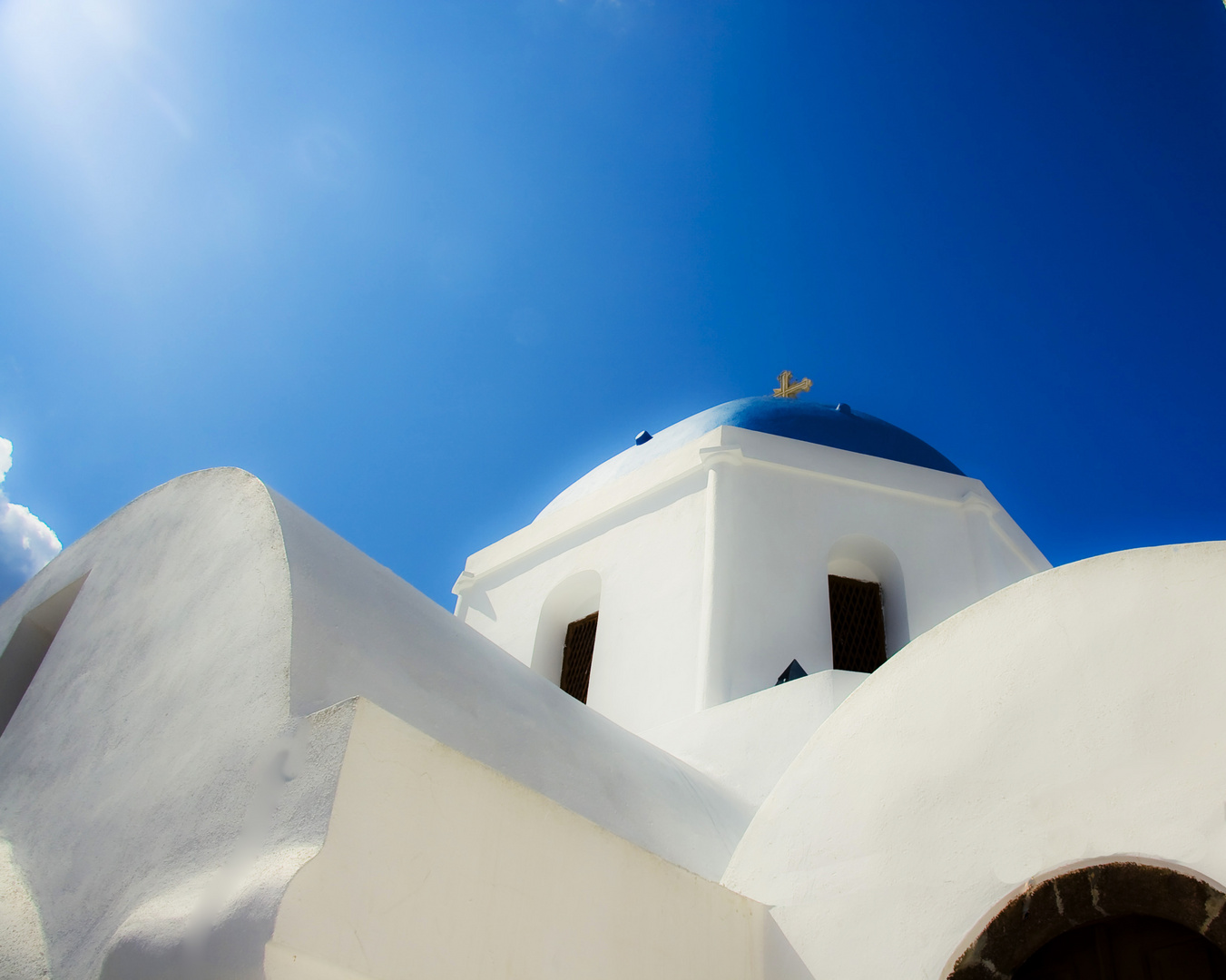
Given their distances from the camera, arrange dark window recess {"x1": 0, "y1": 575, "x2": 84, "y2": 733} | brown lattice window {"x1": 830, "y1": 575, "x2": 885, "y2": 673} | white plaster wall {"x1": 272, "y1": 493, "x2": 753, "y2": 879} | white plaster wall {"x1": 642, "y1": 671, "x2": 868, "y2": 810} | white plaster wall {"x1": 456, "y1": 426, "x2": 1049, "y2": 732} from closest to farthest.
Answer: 1. white plaster wall {"x1": 272, "y1": 493, "x2": 753, "y2": 879}
2. dark window recess {"x1": 0, "y1": 575, "x2": 84, "y2": 733}
3. white plaster wall {"x1": 642, "y1": 671, "x2": 868, "y2": 810}
4. white plaster wall {"x1": 456, "y1": 426, "x2": 1049, "y2": 732}
5. brown lattice window {"x1": 830, "y1": 575, "x2": 885, "y2": 673}

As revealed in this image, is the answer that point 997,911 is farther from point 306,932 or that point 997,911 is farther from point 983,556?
point 983,556

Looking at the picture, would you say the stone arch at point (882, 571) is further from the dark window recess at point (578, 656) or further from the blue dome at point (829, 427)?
the dark window recess at point (578, 656)

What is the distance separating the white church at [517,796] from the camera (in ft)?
7.75

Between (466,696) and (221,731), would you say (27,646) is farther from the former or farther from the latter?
(466,696)

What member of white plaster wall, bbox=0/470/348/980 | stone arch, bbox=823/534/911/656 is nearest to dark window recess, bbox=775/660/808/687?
stone arch, bbox=823/534/911/656

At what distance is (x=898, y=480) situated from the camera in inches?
301

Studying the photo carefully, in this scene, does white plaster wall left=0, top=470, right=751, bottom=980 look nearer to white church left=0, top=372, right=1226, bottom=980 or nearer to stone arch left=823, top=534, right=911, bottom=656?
white church left=0, top=372, right=1226, bottom=980

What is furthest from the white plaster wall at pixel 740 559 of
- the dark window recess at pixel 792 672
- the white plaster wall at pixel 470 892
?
the white plaster wall at pixel 470 892

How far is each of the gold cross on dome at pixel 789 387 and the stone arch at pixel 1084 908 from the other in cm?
709

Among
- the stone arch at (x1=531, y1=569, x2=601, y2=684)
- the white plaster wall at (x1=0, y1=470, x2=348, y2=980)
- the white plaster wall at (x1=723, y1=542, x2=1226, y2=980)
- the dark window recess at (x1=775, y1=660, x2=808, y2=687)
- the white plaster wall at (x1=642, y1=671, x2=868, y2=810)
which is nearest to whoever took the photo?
the white plaster wall at (x1=0, y1=470, x2=348, y2=980)

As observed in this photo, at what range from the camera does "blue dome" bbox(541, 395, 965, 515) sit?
8156 millimetres

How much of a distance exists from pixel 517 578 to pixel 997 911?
6.09 m

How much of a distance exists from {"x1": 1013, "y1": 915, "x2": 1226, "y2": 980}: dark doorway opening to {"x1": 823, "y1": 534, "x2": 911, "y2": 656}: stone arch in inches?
172

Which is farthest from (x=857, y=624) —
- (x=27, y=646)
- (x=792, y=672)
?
(x=27, y=646)
